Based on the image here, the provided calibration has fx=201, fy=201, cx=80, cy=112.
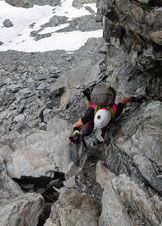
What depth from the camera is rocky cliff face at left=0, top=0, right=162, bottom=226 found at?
4352 mm

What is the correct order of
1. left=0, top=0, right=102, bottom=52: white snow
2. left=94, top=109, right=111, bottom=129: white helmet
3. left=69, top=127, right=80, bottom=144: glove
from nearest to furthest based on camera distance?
left=94, top=109, right=111, bottom=129: white helmet
left=69, top=127, right=80, bottom=144: glove
left=0, top=0, right=102, bottom=52: white snow

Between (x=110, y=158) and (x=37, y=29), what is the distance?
118 ft

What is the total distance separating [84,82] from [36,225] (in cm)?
996

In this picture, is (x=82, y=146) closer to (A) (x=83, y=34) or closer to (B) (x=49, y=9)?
(A) (x=83, y=34)

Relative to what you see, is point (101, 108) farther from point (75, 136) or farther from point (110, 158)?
point (110, 158)

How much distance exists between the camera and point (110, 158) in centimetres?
659

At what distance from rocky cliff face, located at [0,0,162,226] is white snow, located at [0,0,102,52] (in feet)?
65.1

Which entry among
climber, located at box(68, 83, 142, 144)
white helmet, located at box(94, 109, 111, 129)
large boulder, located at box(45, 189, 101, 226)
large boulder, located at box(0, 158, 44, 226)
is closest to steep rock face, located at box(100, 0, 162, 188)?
climber, located at box(68, 83, 142, 144)

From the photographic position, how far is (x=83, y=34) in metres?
30.3

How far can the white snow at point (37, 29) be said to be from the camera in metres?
29.1

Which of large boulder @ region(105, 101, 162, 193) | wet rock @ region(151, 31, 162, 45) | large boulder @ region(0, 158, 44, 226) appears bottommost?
large boulder @ region(0, 158, 44, 226)

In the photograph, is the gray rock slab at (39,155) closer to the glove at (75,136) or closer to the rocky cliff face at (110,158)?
the rocky cliff face at (110,158)

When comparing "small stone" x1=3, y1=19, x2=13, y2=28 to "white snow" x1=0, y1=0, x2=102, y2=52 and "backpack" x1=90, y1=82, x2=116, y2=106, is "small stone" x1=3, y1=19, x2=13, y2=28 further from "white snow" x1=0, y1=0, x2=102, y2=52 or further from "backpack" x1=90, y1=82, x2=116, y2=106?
"backpack" x1=90, y1=82, x2=116, y2=106

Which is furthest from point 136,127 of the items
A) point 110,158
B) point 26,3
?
point 26,3
